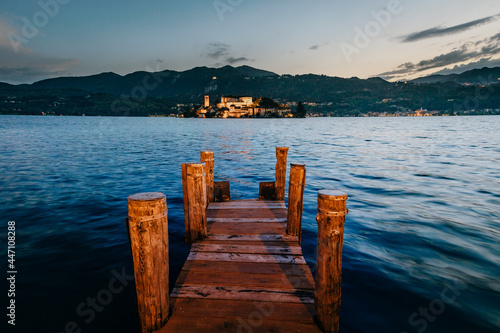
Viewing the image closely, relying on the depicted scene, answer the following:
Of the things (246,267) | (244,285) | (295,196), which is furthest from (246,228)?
(244,285)

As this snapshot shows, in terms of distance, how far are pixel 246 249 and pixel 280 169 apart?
376 centimetres

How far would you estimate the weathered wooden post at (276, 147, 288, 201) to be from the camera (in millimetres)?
8594

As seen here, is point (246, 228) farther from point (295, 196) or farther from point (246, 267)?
point (246, 267)

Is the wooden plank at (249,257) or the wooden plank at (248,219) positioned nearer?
the wooden plank at (249,257)

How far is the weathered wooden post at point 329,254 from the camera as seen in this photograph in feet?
11.0

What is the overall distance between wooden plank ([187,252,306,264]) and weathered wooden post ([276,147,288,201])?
3.74 meters

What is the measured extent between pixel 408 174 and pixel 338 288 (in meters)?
17.1

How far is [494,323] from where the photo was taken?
4.64 m

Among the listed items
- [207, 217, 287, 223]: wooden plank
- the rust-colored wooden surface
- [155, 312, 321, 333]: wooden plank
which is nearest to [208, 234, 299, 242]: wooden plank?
the rust-colored wooden surface

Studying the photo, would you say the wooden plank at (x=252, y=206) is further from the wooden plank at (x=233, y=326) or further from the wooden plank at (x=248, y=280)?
the wooden plank at (x=233, y=326)

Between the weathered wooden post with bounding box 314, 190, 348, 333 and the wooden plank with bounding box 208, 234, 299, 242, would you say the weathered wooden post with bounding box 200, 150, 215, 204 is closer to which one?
the wooden plank with bounding box 208, 234, 299, 242

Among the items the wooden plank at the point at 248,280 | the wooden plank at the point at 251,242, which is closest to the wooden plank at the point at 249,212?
the wooden plank at the point at 251,242

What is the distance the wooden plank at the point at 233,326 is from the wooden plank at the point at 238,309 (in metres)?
0.07

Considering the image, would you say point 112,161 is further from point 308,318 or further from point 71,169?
point 308,318
